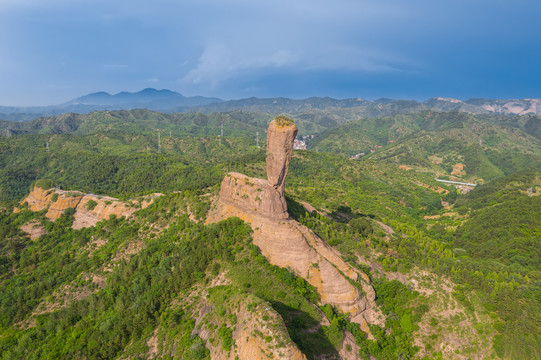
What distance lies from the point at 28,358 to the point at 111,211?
41301 mm

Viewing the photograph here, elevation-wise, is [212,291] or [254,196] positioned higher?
[254,196]

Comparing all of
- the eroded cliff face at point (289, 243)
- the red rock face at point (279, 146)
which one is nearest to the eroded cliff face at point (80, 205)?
the eroded cliff face at point (289, 243)

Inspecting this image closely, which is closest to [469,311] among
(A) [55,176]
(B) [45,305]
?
(B) [45,305]

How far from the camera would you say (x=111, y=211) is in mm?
81000

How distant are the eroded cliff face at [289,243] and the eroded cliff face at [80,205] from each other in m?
41.7

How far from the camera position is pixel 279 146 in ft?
171

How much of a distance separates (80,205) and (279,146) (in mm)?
71009

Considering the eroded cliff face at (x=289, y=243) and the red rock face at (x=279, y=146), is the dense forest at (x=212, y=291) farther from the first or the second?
the red rock face at (x=279, y=146)

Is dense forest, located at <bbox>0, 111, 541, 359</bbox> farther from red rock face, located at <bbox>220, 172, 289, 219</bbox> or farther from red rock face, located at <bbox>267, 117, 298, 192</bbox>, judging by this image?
red rock face, located at <bbox>267, 117, 298, 192</bbox>

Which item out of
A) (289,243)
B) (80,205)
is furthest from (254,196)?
(80,205)

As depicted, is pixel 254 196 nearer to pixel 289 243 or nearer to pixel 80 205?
pixel 289 243

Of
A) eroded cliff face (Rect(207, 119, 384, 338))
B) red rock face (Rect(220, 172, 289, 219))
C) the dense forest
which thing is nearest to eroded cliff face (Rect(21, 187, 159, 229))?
the dense forest

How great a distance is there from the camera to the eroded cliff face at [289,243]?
47688 mm

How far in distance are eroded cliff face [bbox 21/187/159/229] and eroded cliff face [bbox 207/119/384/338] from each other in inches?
1642
